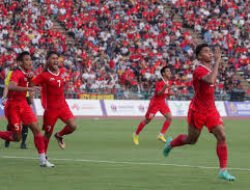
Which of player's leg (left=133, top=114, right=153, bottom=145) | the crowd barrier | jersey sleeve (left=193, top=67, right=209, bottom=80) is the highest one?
jersey sleeve (left=193, top=67, right=209, bottom=80)

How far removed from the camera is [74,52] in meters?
43.5

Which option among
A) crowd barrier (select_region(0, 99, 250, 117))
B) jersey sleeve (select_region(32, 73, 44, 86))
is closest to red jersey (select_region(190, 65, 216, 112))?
jersey sleeve (select_region(32, 73, 44, 86))

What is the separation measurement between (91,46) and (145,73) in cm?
363

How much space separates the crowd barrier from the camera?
39.3 metres

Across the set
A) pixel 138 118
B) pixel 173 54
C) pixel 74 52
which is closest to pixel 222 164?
pixel 138 118

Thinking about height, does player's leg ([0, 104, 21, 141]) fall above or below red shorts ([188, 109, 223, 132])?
below

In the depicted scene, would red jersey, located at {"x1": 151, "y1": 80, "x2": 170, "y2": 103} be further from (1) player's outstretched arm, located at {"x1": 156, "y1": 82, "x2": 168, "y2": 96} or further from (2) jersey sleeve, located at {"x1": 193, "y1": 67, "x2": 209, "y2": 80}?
(2) jersey sleeve, located at {"x1": 193, "y1": 67, "x2": 209, "y2": 80}

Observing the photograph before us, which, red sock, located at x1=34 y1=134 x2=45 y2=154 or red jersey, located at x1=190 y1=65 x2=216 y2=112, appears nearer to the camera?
red jersey, located at x1=190 y1=65 x2=216 y2=112

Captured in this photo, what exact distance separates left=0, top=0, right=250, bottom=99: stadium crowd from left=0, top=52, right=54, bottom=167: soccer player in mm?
22476

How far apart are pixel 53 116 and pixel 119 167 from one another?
1.97 metres

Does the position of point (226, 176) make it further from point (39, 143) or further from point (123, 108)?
point (123, 108)

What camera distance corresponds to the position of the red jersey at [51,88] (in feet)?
52.4

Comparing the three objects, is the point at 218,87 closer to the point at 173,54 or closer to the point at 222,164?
the point at 173,54

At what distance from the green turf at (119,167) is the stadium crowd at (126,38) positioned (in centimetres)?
1686
